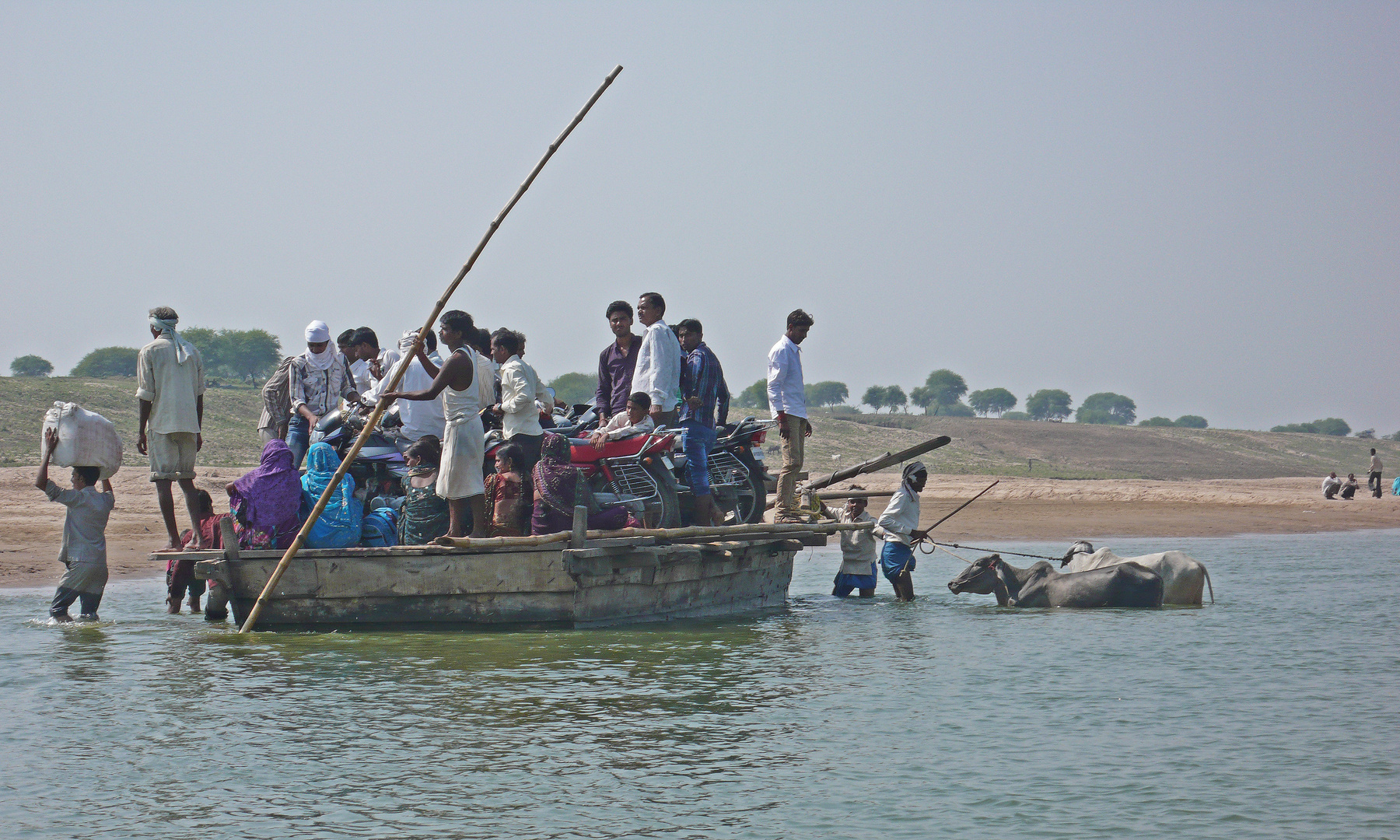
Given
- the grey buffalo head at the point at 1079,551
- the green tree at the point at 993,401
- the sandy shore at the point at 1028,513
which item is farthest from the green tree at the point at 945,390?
the grey buffalo head at the point at 1079,551

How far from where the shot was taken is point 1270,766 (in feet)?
24.8

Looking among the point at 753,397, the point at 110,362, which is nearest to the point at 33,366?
the point at 110,362

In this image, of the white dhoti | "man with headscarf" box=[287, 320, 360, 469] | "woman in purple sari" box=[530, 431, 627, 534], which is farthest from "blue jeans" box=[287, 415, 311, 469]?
"woman in purple sari" box=[530, 431, 627, 534]

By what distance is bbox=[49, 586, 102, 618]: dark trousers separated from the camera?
1123cm

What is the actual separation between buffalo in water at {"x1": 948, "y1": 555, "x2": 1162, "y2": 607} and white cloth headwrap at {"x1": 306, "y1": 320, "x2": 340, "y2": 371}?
22.7 feet

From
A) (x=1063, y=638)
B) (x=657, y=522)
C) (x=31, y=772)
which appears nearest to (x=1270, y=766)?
(x=1063, y=638)

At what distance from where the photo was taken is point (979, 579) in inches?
556

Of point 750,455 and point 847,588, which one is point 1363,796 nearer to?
point 750,455

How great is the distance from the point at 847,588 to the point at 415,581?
6386 mm

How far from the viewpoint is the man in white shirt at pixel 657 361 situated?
11.0m

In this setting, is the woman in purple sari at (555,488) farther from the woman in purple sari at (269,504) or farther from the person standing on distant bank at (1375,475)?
the person standing on distant bank at (1375,475)

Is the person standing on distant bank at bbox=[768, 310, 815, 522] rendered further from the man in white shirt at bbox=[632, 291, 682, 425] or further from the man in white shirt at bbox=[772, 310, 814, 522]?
the man in white shirt at bbox=[632, 291, 682, 425]

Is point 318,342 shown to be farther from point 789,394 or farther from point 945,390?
point 945,390

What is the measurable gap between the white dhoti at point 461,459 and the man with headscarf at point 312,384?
1938mm
